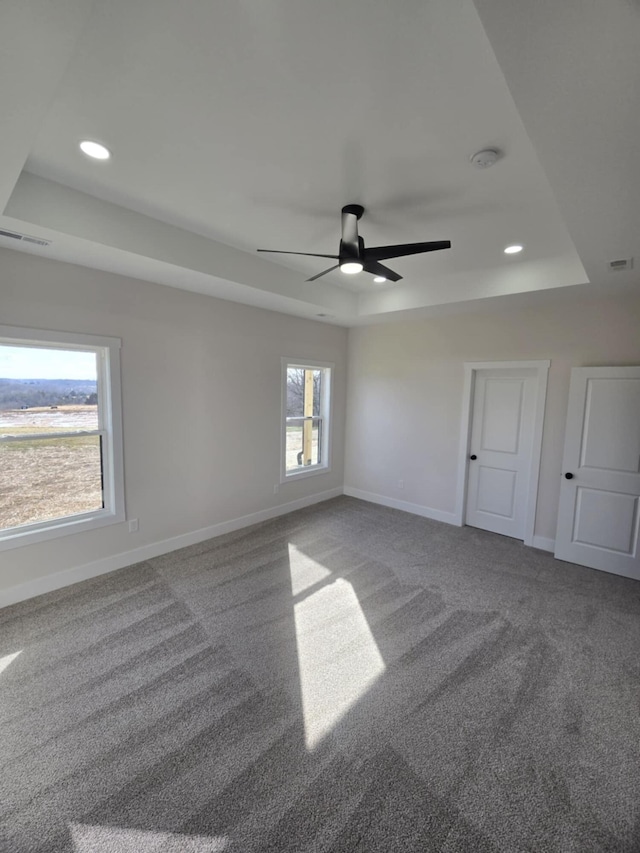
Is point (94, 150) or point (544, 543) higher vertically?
point (94, 150)

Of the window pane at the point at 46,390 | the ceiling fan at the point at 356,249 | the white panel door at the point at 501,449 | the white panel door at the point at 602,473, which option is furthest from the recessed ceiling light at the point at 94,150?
the white panel door at the point at 602,473

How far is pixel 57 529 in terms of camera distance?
3.02m

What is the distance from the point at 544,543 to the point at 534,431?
125 centimetres

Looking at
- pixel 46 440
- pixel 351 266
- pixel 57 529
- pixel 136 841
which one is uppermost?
pixel 351 266

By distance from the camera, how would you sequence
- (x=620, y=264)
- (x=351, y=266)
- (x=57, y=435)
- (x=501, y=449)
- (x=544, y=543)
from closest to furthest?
(x=351, y=266) < (x=620, y=264) < (x=57, y=435) < (x=544, y=543) < (x=501, y=449)

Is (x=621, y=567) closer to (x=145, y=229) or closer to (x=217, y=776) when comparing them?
(x=217, y=776)

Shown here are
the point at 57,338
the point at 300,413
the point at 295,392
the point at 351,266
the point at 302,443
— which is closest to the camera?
the point at 351,266

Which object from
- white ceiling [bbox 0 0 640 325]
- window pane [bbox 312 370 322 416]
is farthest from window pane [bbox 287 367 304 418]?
white ceiling [bbox 0 0 640 325]

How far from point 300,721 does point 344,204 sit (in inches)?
125

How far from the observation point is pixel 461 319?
4469mm

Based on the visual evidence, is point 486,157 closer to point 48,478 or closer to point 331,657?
point 331,657

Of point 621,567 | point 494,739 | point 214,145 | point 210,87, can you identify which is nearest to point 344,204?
point 214,145

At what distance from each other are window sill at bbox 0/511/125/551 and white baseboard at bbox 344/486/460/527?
339cm

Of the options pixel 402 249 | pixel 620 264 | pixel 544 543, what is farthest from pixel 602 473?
pixel 402 249
